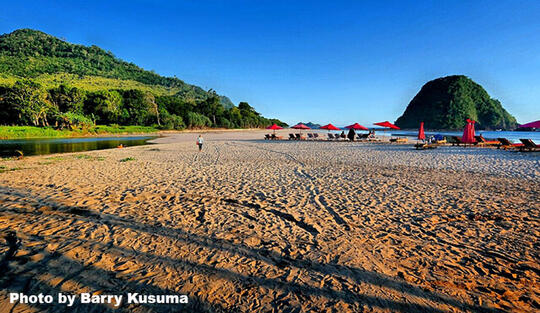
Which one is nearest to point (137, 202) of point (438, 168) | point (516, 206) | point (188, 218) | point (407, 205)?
point (188, 218)

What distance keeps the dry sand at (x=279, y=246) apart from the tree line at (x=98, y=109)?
59802 mm

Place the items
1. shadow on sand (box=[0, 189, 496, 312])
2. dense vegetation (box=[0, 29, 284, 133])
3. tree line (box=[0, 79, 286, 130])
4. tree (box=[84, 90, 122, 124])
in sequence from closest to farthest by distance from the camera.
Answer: shadow on sand (box=[0, 189, 496, 312]) < tree line (box=[0, 79, 286, 130]) < dense vegetation (box=[0, 29, 284, 133]) < tree (box=[84, 90, 122, 124])

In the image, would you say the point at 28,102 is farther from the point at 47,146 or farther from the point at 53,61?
the point at 53,61

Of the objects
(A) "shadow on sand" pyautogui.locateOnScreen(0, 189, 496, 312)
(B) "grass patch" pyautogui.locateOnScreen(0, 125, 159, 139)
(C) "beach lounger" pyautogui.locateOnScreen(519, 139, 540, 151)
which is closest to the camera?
(A) "shadow on sand" pyautogui.locateOnScreen(0, 189, 496, 312)

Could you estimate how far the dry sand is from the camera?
2.67 m

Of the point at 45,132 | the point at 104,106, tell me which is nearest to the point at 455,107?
the point at 104,106

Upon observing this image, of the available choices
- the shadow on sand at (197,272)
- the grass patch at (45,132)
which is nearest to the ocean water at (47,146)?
the grass patch at (45,132)

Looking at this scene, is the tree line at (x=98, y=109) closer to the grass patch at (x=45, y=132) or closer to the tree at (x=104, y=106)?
the tree at (x=104, y=106)

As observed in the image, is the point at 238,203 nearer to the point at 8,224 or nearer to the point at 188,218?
the point at 188,218

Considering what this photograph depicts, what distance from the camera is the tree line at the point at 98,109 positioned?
51312 mm

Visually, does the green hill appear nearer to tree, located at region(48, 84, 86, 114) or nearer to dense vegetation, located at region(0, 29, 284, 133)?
dense vegetation, located at region(0, 29, 284, 133)

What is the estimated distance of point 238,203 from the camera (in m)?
5.93

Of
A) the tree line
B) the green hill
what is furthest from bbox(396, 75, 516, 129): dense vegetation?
the green hill

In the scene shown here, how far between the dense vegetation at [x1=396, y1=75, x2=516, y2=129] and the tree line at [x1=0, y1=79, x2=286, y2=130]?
343 ft
